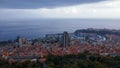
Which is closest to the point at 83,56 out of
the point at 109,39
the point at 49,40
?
the point at 49,40

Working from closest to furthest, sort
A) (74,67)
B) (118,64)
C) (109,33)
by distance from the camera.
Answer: (74,67) → (118,64) → (109,33)

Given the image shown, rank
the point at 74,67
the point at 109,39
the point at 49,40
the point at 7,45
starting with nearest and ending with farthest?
the point at 74,67
the point at 7,45
the point at 49,40
the point at 109,39

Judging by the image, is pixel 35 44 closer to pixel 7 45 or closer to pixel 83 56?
pixel 7 45

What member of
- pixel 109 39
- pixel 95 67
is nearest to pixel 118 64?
pixel 95 67

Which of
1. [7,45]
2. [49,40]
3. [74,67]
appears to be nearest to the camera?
[74,67]

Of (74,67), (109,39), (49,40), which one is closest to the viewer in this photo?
(74,67)

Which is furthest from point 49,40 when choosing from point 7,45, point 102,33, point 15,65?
point 15,65

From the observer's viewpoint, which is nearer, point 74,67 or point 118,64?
point 74,67

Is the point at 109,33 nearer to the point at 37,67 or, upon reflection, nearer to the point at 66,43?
the point at 66,43

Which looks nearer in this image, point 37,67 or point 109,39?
point 37,67
